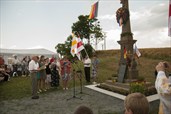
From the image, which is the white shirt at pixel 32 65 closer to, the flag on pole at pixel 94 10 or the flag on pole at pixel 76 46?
the flag on pole at pixel 76 46

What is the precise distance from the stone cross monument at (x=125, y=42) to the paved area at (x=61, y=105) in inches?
81.3

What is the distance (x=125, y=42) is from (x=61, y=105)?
522 centimetres

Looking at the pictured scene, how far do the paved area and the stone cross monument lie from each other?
81.3 inches

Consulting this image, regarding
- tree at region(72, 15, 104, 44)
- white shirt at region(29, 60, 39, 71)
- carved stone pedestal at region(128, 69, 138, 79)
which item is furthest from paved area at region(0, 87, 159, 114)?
tree at region(72, 15, 104, 44)

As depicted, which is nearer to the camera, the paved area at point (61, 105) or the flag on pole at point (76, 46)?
the paved area at point (61, 105)

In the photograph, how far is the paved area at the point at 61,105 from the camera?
655 centimetres

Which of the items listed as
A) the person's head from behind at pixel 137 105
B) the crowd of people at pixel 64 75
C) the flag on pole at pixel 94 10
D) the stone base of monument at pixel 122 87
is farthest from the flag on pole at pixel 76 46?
the person's head from behind at pixel 137 105

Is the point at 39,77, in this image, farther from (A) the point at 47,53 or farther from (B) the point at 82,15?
(B) the point at 82,15

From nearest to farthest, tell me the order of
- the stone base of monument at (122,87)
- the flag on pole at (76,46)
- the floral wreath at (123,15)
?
the stone base of monument at (122,87), the floral wreath at (123,15), the flag on pole at (76,46)

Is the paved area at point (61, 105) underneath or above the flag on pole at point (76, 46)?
underneath

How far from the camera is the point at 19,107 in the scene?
23.5ft

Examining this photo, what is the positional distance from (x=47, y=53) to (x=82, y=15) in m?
27.3

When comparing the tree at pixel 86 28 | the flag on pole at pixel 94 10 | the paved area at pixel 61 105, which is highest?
the tree at pixel 86 28

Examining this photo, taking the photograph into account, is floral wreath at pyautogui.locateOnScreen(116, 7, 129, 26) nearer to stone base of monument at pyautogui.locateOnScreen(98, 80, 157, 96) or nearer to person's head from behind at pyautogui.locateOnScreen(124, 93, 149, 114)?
stone base of monument at pyautogui.locateOnScreen(98, 80, 157, 96)
